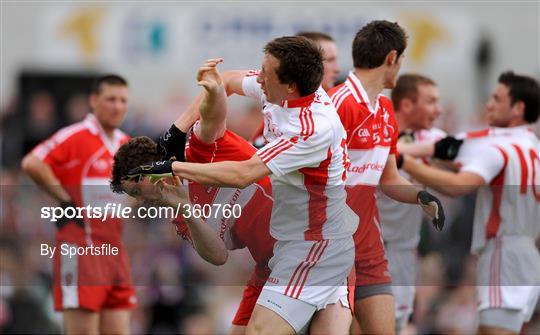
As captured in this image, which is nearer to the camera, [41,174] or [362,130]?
[362,130]

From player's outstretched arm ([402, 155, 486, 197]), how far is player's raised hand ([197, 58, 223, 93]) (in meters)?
2.18

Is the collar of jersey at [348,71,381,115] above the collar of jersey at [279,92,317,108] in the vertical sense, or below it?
below

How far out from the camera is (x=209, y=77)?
683cm

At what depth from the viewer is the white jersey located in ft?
30.3

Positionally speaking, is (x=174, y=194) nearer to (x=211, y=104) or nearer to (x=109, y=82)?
(x=211, y=104)

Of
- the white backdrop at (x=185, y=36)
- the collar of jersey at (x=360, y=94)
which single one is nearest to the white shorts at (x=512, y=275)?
the collar of jersey at (x=360, y=94)

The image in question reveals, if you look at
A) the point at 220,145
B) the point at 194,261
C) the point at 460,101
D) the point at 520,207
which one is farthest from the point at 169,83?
the point at 220,145

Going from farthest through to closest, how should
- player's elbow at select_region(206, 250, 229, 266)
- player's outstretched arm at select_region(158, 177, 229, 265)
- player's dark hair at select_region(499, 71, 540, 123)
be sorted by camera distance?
player's dark hair at select_region(499, 71, 540, 123) < player's elbow at select_region(206, 250, 229, 266) < player's outstretched arm at select_region(158, 177, 229, 265)

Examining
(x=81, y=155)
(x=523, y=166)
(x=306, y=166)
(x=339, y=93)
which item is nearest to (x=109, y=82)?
(x=81, y=155)

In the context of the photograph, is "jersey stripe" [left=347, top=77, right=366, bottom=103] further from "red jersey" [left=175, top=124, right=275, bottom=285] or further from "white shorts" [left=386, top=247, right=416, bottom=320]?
"white shorts" [left=386, top=247, right=416, bottom=320]

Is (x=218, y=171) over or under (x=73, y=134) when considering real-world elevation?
over

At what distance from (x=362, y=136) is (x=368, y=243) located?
0.72m

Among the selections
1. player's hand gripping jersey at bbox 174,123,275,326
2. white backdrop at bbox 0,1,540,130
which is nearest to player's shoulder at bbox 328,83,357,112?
player's hand gripping jersey at bbox 174,123,275,326

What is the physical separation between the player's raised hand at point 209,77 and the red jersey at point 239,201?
46 centimetres
